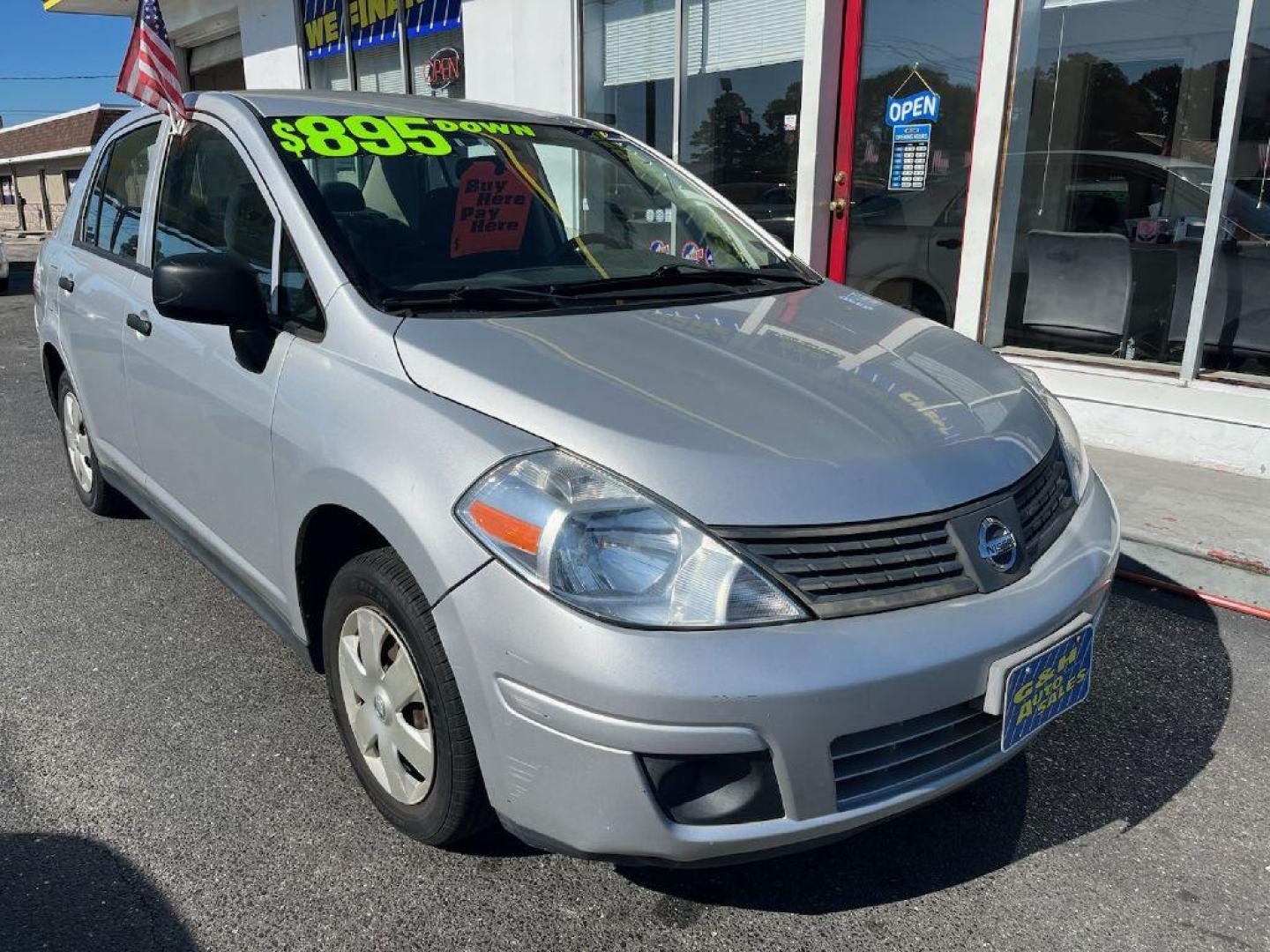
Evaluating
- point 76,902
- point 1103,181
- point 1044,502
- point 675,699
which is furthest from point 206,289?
point 1103,181

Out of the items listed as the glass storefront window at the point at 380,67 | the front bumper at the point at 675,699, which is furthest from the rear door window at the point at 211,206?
the glass storefront window at the point at 380,67

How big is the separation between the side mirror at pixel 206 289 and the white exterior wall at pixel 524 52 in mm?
6158

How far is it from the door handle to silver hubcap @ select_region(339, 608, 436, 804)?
1406mm

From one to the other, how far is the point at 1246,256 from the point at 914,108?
213 cm

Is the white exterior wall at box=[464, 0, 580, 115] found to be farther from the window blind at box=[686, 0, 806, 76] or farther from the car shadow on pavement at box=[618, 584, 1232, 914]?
the car shadow on pavement at box=[618, 584, 1232, 914]

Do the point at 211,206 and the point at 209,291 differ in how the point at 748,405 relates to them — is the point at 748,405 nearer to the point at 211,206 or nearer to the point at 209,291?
the point at 209,291

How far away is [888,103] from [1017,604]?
519 centimetres

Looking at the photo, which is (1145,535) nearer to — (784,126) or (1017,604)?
(1017,604)

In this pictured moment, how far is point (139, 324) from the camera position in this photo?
3131mm

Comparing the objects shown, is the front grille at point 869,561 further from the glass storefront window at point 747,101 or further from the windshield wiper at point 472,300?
the glass storefront window at point 747,101

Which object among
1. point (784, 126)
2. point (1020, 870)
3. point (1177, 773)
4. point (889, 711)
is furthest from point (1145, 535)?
point (784, 126)

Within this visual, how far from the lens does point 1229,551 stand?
3896 millimetres

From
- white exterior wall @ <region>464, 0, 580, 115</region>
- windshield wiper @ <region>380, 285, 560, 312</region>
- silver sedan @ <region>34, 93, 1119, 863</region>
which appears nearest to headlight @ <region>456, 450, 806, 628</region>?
silver sedan @ <region>34, 93, 1119, 863</region>

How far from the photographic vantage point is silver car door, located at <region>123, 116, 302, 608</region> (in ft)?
8.29
